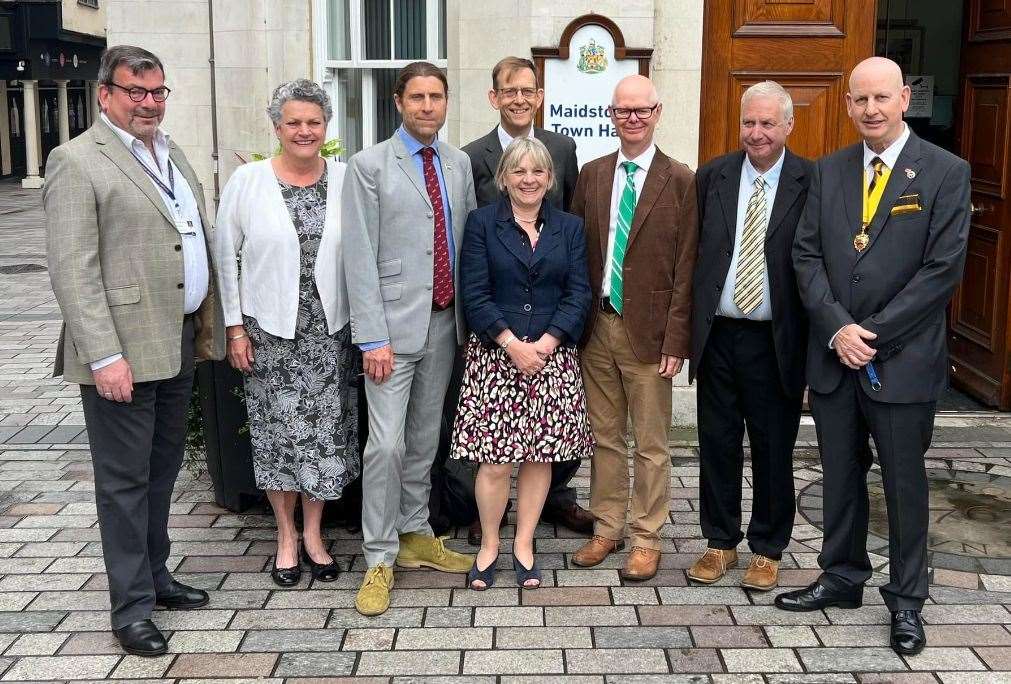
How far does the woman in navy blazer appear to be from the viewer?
4.67 m

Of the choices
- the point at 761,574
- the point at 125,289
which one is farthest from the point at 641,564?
the point at 125,289

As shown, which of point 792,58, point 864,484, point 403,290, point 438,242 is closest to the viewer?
point 864,484

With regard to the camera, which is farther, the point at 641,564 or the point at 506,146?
the point at 506,146

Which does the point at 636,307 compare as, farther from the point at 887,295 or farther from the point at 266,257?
the point at 266,257

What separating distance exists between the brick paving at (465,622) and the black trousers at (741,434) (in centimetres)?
24

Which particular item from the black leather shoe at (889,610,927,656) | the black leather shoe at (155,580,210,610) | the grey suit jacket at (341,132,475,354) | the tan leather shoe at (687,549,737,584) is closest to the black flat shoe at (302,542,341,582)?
the black leather shoe at (155,580,210,610)

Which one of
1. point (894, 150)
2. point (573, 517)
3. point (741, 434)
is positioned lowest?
point (573, 517)

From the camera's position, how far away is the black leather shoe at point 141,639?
13.7 ft

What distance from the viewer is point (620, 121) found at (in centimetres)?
475

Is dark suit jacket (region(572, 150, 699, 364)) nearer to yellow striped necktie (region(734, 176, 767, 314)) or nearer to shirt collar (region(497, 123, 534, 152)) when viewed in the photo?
yellow striped necktie (region(734, 176, 767, 314))

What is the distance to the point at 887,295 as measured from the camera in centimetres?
421

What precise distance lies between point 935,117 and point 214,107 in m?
6.81

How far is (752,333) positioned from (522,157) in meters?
1.19

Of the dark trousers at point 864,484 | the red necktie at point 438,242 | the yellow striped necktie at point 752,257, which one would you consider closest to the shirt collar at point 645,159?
the yellow striped necktie at point 752,257
